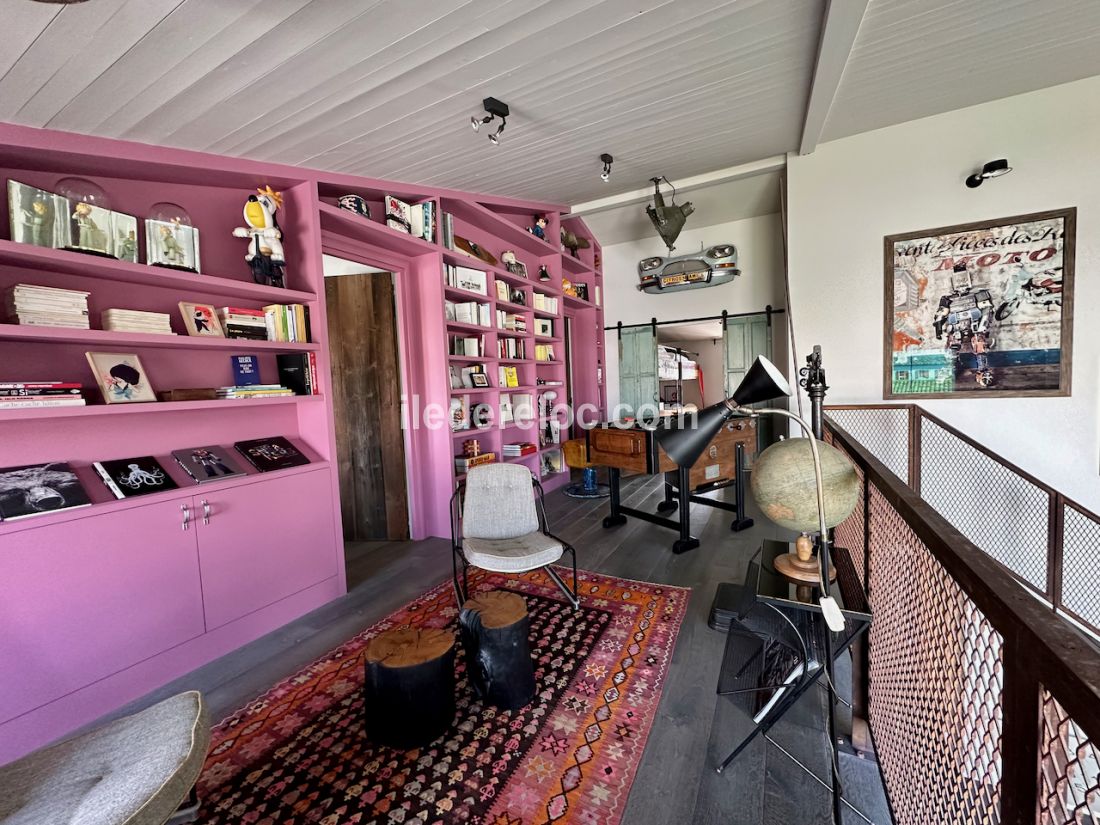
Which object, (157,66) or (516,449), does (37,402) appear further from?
(516,449)

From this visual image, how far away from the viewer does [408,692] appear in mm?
1574

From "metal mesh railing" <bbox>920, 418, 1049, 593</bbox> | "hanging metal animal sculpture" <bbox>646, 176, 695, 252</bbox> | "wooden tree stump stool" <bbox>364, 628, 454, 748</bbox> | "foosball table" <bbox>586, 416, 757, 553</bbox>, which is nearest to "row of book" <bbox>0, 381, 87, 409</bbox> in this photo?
"wooden tree stump stool" <bbox>364, 628, 454, 748</bbox>

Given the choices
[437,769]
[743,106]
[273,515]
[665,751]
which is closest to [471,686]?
[437,769]

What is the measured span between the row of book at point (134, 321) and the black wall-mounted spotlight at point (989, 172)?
580 cm

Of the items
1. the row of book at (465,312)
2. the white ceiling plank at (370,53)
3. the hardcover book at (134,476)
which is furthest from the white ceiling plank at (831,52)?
the hardcover book at (134,476)

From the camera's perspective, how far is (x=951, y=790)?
91 centimetres

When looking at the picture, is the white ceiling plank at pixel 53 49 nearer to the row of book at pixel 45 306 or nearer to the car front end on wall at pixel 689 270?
the row of book at pixel 45 306

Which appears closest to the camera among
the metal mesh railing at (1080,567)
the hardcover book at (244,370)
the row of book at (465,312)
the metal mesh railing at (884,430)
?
the hardcover book at (244,370)

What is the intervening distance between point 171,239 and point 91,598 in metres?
1.72

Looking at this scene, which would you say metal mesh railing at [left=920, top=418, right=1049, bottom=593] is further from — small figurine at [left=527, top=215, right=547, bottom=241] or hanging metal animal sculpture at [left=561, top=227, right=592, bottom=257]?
small figurine at [left=527, top=215, right=547, bottom=241]

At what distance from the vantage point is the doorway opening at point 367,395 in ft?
11.9

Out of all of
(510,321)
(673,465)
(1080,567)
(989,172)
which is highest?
(989,172)

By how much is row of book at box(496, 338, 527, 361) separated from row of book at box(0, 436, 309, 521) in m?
2.25

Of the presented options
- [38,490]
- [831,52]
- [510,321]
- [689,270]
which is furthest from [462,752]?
[689,270]
